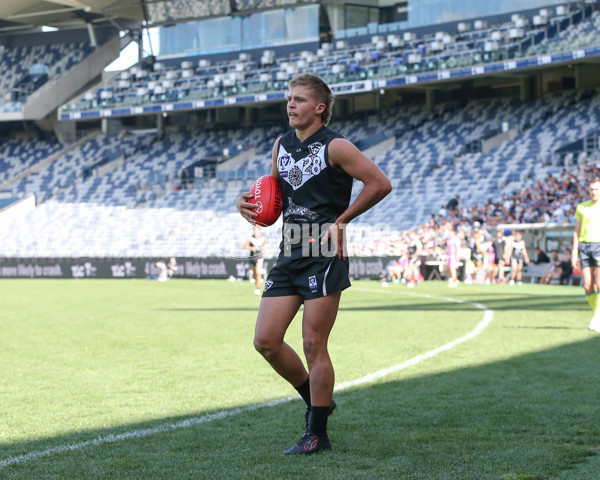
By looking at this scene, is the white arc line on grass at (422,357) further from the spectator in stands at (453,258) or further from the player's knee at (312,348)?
the spectator in stands at (453,258)

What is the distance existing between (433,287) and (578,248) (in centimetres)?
1560

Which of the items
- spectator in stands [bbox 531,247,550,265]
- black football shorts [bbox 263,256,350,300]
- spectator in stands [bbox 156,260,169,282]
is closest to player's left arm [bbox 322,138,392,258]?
black football shorts [bbox 263,256,350,300]

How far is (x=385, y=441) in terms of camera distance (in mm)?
5762

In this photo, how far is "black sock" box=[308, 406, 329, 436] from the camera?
555 cm

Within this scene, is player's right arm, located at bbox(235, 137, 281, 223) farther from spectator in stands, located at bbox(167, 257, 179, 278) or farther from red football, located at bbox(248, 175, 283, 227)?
spectator in stands, located at bbox(167, 257, 179, 278)

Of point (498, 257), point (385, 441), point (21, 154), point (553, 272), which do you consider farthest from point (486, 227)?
point (21, 154)

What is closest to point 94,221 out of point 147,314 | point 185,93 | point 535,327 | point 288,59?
point 185,93

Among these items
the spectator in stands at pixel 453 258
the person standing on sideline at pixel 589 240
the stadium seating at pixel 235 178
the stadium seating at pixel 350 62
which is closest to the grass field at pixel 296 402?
the person standing on sideline at pixel 589 240

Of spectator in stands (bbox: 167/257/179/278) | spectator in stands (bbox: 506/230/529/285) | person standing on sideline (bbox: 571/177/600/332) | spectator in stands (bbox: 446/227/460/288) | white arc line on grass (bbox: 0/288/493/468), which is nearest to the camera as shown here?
white arc line on grass (bbox: 0/288/493/468)

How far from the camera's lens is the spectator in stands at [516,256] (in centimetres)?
2998

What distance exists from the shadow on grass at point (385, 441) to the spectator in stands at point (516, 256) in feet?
73.6

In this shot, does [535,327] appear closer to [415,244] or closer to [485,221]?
[415,244]

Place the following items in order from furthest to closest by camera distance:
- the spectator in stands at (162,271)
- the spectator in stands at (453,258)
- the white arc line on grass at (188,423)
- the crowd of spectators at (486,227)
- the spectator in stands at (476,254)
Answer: the spectator in stands at (162,271), the spectator in stands at (476,254), the crowd of spectators at (486,227), the spectator in stands at (453,258), the white arc line on grass at (188,423)

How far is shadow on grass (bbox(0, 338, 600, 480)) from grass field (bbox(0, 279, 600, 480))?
0.04ft
